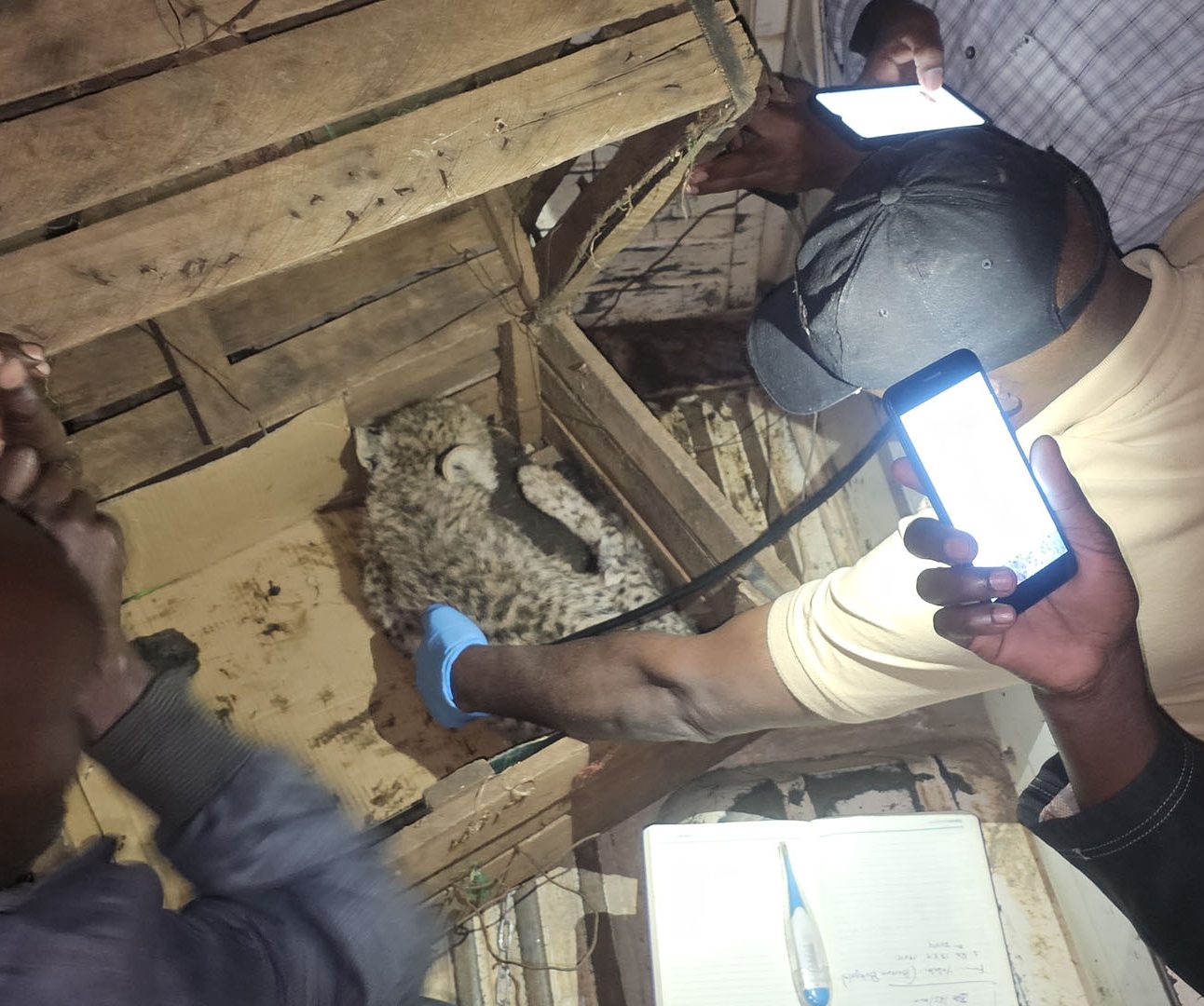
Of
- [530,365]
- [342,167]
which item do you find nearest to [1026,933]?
[530,365]

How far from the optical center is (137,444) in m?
2.06

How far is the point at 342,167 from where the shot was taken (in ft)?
4.18

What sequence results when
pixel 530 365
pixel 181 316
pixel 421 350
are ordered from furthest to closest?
pixel 530 365
pixel 421 350
pixel 181 316

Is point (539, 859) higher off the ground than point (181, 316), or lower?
lower

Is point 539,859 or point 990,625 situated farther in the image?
point 539,859

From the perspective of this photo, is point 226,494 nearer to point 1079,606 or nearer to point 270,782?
point 270,782

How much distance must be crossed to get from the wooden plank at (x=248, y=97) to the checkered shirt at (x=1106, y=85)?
1.06 meters

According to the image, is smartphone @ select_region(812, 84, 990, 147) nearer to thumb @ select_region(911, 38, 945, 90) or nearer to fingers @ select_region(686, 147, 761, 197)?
thumb @ select_region(911, 38, 945, 90)

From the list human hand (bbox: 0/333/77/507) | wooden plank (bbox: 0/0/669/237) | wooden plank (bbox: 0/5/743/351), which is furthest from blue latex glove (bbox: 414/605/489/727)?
wooden plank (bbox: 0/0/669/237)

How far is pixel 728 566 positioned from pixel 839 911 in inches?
30.5

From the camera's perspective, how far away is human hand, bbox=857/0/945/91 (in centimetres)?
183

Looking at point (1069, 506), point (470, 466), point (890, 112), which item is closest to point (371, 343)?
point (470, 466)

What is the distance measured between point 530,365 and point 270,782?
1541 mm

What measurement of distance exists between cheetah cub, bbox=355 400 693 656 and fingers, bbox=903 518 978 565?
107 cm
